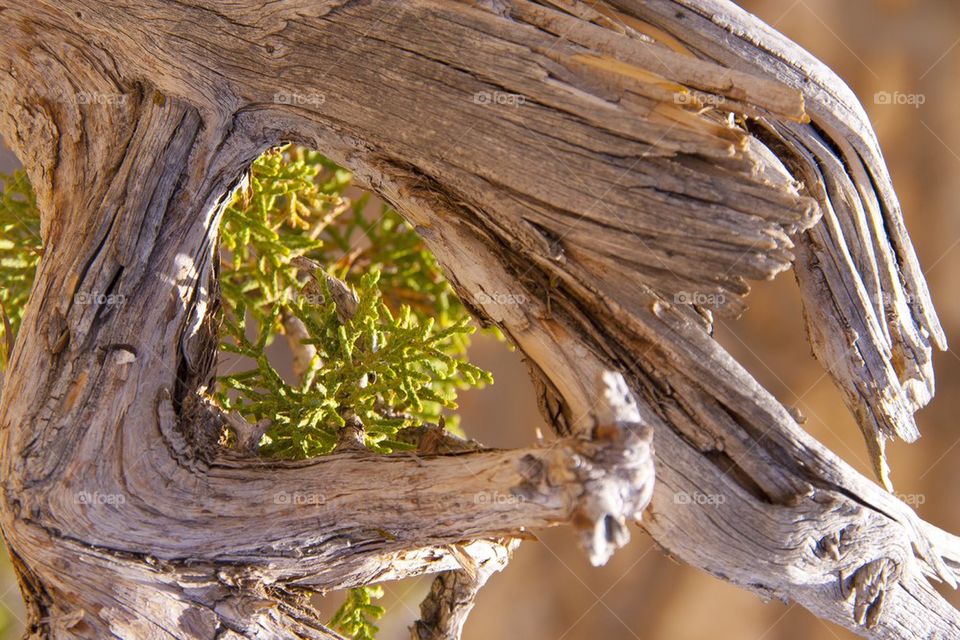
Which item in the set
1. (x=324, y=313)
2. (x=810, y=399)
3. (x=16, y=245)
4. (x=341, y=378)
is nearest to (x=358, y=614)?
(x=341, y=378)

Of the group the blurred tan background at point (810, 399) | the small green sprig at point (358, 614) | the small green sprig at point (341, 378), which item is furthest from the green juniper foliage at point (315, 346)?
the blurred tan background at point (810, 399)

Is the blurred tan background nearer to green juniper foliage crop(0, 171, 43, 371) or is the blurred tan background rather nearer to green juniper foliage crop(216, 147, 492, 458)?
green juniper foliage crop(0, 171, 43, 371)

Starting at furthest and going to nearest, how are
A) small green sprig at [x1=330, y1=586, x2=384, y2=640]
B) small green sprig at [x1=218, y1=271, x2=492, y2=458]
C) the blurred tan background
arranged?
the blurred tan background, small green sprig at [x1=330, y1=586, x2=384, y2=640], small green sprig at [x1=218, y1=271, x2=492, y2=458]

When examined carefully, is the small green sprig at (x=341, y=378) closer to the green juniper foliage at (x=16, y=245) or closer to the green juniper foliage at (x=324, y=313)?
the green juniper foliage at (x=324, y=313)

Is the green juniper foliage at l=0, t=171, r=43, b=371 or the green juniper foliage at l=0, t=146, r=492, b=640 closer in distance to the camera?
the green juniper foliage at l=0, t=146, r=492, b=640

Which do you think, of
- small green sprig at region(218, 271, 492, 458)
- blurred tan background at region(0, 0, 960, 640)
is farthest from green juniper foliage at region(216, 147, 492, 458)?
blurred tan background at region(0, 0, 960, 640)

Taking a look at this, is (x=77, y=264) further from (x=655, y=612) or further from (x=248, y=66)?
(x=655, y=612)

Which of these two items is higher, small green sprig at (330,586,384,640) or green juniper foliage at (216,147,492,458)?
green juniper foliage at (216,147,492,458)
